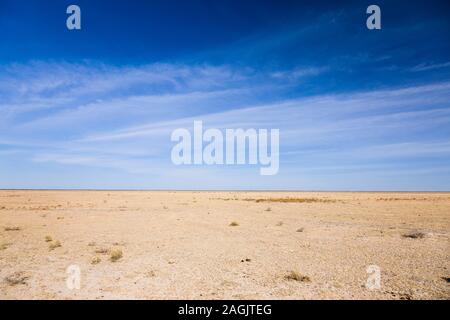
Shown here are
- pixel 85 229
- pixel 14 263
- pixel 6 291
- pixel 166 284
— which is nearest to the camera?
pixel 6 291

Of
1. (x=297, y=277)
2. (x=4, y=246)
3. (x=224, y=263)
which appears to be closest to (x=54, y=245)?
(x=4, y=246)

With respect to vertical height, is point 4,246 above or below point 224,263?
above

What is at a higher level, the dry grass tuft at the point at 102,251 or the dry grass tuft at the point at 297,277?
the dry grass tuft at the point at 297,277

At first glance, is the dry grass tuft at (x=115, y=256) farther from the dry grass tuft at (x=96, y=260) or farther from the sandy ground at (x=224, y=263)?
the dry grass tuft at (x=96, y=260)

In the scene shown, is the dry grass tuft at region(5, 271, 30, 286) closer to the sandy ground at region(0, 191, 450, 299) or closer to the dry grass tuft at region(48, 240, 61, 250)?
the sandy ground at region(0, 191, 450, 299)

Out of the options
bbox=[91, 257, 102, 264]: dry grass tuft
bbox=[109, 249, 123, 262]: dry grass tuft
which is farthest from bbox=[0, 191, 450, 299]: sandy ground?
bbox=[109, 249, 123, 262]: dry grass tuft

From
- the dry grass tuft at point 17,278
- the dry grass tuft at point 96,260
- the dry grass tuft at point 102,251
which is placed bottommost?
the dry grass tuft at point 102,251

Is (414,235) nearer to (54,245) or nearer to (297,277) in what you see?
(297,277)

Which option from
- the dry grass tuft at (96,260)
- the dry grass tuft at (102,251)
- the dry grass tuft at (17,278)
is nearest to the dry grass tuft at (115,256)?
the dry grass tuft at (96,260)
